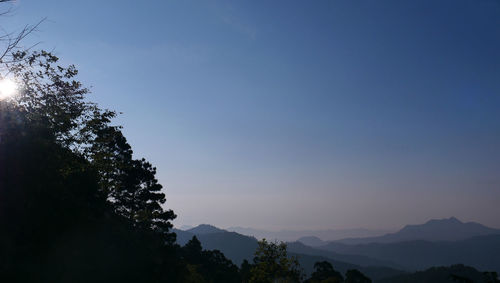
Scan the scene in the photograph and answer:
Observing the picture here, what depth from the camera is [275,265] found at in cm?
3012

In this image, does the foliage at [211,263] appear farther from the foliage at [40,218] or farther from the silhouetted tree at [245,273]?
the foliage at [40,218]

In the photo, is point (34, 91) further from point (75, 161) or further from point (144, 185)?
point (144, 185)

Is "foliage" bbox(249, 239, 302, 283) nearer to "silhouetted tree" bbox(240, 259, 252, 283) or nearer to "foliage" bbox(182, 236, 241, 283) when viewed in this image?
"silhouetted tree" bbox(240, 259, 252, 283)

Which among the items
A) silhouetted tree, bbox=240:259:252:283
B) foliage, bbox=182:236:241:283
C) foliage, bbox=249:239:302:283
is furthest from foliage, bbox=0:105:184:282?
silhouetted tree, bbox=240:259:252:283

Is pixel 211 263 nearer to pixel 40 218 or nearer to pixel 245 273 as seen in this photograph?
pixel 245 273

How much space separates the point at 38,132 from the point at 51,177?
9.09 feet

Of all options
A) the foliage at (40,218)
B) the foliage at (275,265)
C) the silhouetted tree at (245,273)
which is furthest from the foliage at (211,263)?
the foliage at (40,218)

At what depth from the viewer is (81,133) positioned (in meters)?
21.3

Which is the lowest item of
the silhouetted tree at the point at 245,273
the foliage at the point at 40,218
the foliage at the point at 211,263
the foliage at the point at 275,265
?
the silhouetted tree at the point at 245,273

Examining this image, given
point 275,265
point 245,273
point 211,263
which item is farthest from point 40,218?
point 245,273

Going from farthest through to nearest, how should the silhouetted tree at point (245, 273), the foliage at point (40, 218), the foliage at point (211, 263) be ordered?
the silhouetted tree at point (245, 273), the foliage at point (211, 263), the foliage at point (40, 218)

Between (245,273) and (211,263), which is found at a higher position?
(211,263)

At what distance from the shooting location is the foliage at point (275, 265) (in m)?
29.7

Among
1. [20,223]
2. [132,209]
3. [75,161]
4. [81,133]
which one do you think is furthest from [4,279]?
→ [132,209]
